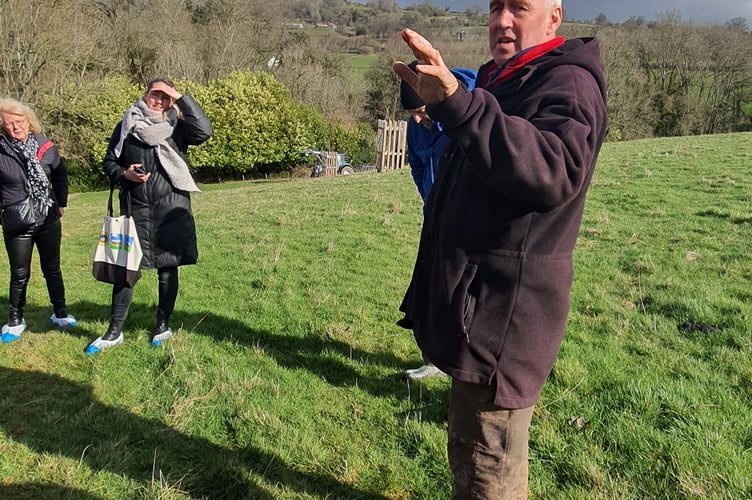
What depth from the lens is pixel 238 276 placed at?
23.0 ft

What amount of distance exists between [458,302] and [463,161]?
551 millimetres

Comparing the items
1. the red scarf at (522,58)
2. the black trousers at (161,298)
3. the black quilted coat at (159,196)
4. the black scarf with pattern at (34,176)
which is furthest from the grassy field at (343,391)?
the red scarf at (522,58)

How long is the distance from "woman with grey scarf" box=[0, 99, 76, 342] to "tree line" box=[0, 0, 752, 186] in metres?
24.6

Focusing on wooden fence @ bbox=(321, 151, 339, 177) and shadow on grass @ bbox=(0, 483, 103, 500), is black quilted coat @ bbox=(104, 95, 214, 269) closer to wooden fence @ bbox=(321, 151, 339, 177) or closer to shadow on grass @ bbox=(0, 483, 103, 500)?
shadow on grass @ bbox=(0, 483, 103, 500)

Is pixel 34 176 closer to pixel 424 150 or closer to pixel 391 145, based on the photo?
pixel 424 150

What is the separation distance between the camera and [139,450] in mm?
3303

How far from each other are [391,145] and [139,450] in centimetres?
2334

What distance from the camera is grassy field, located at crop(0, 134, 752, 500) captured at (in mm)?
2930

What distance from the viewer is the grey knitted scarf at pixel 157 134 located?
4.43 m

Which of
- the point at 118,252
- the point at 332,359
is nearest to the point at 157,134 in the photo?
the point at 118,252

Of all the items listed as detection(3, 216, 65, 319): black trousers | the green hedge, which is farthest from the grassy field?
the green hedge

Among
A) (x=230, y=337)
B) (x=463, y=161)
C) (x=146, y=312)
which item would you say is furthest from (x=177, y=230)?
(x=463, y=161)

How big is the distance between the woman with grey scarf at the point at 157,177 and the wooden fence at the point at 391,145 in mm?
20347

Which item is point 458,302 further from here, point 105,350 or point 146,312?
point 146,312
